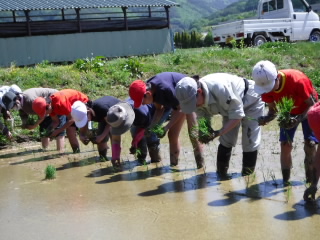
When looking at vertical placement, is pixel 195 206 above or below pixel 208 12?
below

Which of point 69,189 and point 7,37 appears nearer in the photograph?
point 69,189

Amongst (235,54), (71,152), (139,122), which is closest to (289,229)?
(139,122)

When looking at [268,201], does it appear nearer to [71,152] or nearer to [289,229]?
[289,229]

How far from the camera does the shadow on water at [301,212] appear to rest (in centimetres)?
480

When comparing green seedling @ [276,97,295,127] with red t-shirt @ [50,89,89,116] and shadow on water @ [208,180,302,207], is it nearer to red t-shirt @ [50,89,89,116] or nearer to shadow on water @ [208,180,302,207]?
shadow on water @ [208,180,302,207]

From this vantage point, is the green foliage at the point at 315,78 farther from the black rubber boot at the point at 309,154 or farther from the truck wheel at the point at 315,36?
the truck wheel at the point at 315,36

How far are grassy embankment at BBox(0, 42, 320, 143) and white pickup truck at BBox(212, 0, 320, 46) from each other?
3617 mm

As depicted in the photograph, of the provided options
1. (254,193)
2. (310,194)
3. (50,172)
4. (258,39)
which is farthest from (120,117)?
(258,39)

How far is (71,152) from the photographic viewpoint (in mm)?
9281

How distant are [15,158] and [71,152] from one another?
0.95 meters

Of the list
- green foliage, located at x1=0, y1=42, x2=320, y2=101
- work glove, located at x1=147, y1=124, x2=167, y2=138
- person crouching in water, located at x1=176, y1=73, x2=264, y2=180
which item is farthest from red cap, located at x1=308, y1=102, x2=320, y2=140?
green foliage, located at x1=0, y1=42, x2=320, y2=101

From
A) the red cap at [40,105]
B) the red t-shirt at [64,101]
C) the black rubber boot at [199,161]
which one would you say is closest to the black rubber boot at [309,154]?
the black rubber boot at [199,161]

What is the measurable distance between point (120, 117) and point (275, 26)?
1615 cm

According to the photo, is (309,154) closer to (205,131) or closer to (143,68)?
(205,131)
